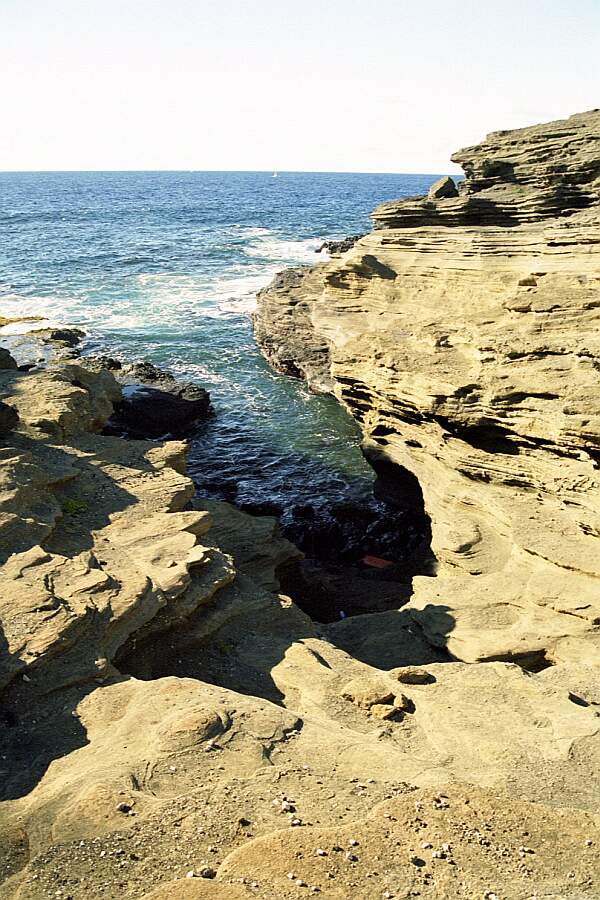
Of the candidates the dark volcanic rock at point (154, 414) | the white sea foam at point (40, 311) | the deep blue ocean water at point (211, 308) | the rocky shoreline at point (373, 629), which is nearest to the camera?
the rocky shoreline at point (373, 629)

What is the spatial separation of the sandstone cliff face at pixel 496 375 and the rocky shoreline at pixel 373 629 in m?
0.07

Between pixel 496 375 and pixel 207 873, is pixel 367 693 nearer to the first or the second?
pixel 207 873

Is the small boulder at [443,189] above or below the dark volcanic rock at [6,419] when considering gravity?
above

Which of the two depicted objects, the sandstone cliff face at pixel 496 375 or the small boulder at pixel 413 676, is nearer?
the small boulder at pixel 413 676

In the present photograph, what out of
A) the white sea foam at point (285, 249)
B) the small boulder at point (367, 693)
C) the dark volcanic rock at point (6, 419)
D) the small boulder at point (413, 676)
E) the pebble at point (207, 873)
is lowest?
the small boulder at point (413, 676)

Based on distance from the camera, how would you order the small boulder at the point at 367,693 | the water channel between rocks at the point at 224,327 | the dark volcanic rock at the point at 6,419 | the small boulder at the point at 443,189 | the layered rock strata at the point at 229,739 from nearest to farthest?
the layered rock strata at the point at 229,739, the small boulder at the point at 367,693, the dark volcanic rock at the point at 6,419, the water channel between rocks at the point at 224,327, the small boulder at the point at 443,189

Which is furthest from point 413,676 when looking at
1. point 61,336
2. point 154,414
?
point 61,336

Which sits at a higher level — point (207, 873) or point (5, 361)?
point (5, 361)

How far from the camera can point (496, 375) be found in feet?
53.5

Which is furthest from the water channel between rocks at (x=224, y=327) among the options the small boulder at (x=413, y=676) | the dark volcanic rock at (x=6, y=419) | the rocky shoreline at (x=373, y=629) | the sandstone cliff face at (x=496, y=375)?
the small boulder at (x=413, y=676)

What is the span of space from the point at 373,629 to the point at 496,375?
6.13m

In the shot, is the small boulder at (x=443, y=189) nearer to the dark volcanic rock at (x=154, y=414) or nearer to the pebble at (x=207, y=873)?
the dark volcanic rock at (x=154, y=414)

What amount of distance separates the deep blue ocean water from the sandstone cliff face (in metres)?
4.61

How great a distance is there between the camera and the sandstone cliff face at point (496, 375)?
1385 centimetres
